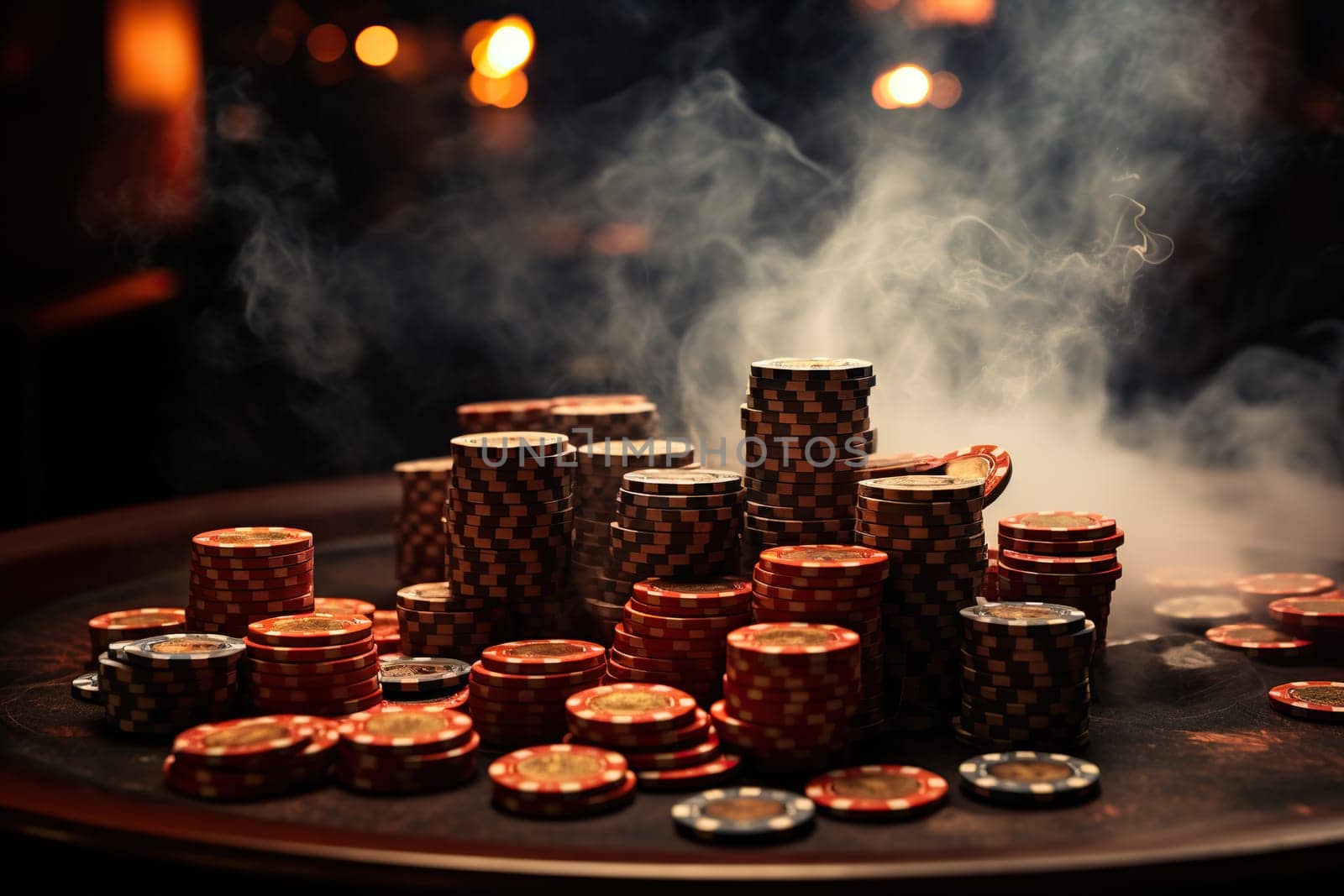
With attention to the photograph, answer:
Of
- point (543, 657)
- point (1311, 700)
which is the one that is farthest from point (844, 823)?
point (1311, 700)

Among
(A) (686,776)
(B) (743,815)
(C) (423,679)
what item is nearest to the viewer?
(B) (743,815)

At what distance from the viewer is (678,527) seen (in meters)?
4.46

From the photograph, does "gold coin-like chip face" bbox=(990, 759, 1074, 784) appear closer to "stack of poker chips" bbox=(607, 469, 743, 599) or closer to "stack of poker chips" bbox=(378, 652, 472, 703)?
"stack of poker chips" bbox=(607, 469, 743, 599)

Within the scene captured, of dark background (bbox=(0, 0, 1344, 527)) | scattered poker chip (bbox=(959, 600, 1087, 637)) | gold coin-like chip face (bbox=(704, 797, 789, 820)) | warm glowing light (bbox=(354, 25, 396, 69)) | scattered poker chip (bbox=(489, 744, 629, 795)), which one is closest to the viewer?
gold coin-like chip face (bbox=(704, 797, 789, 820))

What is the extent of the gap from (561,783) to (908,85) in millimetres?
5888

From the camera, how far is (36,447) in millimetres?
7992

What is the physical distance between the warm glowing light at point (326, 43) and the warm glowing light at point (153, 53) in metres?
0.72

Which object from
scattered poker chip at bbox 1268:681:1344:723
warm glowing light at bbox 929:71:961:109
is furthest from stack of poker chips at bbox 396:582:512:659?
warm glowing light at bbox 929:71:961:109

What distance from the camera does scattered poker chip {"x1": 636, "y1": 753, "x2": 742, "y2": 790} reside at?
11.7 ft

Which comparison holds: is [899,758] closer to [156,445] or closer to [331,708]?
[331,708]

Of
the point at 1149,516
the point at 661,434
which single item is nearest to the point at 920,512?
the point at 1149,516

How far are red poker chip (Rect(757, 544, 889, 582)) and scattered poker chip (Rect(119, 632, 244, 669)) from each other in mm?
1543

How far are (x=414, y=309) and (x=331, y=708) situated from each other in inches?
220

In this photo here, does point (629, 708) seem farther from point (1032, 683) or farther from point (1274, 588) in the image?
point (1274, 588)
